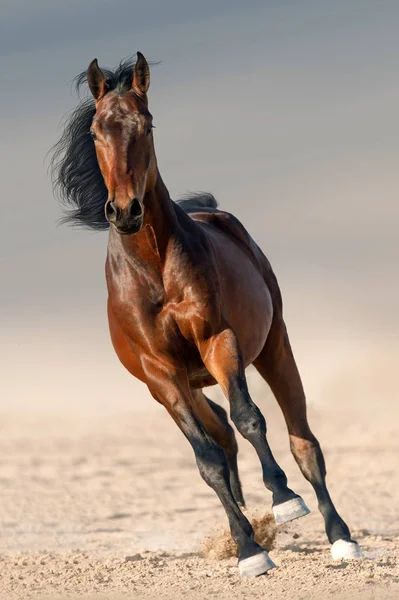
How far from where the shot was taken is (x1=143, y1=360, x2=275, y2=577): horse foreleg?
20.0 ft

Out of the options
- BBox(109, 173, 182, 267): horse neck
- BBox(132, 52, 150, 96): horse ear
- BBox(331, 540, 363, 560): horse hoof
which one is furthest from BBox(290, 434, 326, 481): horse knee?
BBox(132, 52, 150, 96): horse ear

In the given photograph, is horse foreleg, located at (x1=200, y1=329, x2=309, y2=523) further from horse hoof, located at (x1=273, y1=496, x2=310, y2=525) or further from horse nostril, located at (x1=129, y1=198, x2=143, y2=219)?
horse nostril, located at (x1=129, y1=198, x2=143, y2=219)

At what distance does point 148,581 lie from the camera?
634cm

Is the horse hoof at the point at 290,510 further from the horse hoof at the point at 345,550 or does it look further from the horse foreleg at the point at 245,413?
the horse hoof at the point at 345,550

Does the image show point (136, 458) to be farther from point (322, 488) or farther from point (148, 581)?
point (148, 581)

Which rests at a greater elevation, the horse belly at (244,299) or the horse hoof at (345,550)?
the horse belly at (244,299)

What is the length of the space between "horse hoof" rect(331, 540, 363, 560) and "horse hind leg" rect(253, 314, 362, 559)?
1.06 ft

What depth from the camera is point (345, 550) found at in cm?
718

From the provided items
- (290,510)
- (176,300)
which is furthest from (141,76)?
(290,510)

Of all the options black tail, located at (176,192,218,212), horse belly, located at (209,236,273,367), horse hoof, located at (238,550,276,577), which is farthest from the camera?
black tail, located at (176,192,218,212)

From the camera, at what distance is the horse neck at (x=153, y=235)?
6570 mm

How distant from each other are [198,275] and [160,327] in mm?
389

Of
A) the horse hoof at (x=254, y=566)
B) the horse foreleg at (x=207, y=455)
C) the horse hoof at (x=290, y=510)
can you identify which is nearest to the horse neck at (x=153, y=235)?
the horse foreleg at (x=207, y=455)

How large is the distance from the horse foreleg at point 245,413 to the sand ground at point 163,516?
382mm
